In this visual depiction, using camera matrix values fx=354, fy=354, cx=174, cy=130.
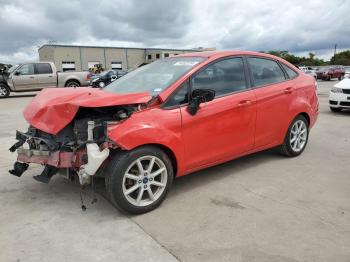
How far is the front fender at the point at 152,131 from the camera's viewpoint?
3398 millimetres

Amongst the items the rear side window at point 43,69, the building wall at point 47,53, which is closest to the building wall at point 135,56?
the building wall at point 47,53

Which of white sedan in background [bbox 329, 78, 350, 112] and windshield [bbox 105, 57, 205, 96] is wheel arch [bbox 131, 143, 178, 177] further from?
white sedan in background [bbox 329, 78, 350, 112]

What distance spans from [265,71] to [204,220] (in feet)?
8.30

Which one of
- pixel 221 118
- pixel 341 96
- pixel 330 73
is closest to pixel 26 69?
pixel 341 96

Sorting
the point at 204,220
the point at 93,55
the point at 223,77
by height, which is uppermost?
the point at 93,55

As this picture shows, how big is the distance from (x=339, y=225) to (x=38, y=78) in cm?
1750

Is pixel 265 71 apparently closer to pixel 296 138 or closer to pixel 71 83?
pixel 296 138

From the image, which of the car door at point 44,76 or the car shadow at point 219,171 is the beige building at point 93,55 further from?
the car shadow at point 219,171

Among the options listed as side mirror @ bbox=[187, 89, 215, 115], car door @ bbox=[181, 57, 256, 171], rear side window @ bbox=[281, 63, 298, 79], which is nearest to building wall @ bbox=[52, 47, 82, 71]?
rear side window @ bbox=[281, 63, 298, 79]

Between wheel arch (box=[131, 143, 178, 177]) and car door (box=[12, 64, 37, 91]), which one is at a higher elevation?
car door (box=[12, 64, 37, 91])

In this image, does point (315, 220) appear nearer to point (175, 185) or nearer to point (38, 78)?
point (175, 185)

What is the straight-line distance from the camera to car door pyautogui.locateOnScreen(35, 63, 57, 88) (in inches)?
A: 717

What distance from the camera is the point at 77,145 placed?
3551mm

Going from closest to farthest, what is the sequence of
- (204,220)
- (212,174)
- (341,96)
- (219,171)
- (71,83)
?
(204,220)
(212,174)
(219,171)
(341,96)
(71,83)
